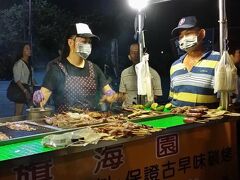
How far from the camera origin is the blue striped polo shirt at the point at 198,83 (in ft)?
15.6

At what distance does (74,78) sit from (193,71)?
5.71ft

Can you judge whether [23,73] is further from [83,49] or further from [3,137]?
[3,137]

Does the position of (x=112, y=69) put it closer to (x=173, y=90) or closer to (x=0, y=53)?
(x=0, y=53)

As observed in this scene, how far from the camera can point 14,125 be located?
3584mm

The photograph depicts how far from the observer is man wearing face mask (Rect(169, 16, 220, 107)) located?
4.77m

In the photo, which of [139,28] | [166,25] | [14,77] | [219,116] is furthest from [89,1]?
[219,116]

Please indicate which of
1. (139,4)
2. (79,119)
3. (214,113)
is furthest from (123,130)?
(139,4)

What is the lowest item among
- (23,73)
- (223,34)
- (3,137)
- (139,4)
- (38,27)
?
(3,137)

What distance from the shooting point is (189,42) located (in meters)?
4.89

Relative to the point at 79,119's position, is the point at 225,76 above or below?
above

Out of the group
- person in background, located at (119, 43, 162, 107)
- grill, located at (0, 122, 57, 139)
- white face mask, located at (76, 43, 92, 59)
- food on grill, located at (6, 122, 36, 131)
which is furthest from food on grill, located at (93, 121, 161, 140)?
person in background, located at (119, 43, 162, 107)

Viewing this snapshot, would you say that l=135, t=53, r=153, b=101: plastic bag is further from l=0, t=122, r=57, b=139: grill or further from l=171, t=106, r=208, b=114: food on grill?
l=0, t=122, r=57, b=139: grill

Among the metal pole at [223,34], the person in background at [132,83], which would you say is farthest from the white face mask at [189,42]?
the person in background at [132,83]

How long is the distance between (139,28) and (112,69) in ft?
23.6
